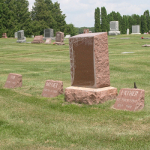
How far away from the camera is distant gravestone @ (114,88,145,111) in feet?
20.9

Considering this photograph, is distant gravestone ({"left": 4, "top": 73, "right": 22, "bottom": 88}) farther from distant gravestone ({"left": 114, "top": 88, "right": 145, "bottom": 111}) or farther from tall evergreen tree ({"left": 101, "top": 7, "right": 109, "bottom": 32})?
tall evergreen tree ({"left": 101, "top": 7, "right": 109, "bottom": 32})

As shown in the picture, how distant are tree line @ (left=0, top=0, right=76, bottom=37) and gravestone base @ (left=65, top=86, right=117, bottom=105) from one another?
42.7m

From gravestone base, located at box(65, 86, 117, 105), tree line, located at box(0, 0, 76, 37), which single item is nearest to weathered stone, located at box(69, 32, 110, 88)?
gravestone base, located at box(65, 86, 117, 105)

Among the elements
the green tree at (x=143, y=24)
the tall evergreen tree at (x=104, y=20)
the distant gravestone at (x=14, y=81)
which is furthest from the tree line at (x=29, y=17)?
the distant gravestone at (x=14, y=81)

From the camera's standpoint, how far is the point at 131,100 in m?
6.46

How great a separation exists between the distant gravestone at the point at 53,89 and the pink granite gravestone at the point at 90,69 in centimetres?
64

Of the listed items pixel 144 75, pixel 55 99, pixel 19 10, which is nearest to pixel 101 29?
pixel 19 10

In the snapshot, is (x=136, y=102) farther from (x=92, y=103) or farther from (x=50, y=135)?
(x=50, y=135)

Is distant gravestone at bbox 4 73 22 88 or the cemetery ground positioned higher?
distant gravestone at bbox 4 73 22 88

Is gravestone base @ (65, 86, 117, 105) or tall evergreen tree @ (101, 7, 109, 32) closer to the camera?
gravestone base @ (65, 86, 117, 105)

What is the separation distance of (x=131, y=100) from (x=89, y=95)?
1.05 m

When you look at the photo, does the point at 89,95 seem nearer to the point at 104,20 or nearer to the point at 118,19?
the point at 104,20

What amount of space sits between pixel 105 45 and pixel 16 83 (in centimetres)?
360

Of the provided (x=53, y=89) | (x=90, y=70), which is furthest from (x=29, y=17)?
(x=90, y=70)
